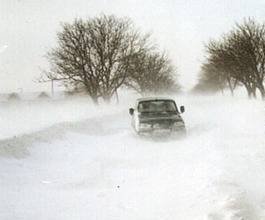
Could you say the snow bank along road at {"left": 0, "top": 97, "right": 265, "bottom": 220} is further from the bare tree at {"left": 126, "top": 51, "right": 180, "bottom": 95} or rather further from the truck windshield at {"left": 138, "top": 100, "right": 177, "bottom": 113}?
the bare tree at {"left": 126, "top": 51, "right": 180, "bottom": 95}

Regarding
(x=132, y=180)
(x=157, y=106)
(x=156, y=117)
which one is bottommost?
(x=132, y=180)

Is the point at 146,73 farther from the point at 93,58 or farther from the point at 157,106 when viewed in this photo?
the point at 157,106

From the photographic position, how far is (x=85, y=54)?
45.7m

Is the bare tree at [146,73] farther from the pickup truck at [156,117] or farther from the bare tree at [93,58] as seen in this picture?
the pickup truck at [156,117]

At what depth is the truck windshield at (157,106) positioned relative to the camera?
17984mm

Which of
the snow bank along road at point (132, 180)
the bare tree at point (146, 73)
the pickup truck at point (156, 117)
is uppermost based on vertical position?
the bare tree at point (146, 73)

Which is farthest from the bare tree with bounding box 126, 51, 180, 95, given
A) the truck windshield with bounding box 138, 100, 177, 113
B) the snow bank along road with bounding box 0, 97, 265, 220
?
the snow bank along road with bounding box 0, 97, 265, 220

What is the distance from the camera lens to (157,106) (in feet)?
59.9

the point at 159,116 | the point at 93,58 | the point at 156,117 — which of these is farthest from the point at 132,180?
the point at 93,58

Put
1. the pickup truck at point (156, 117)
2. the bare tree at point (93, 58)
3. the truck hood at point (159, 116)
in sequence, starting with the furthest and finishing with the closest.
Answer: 1. the bare tree at point (93, 58)
2. the truck hood at point (159, 116)
3. the pickup truck at point (156, 117)

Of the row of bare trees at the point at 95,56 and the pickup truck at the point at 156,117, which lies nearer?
the pickup truck at the point at 156,117

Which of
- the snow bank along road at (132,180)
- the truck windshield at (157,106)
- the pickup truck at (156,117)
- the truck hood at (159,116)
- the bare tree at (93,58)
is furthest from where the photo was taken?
the bare tree at (93,58)

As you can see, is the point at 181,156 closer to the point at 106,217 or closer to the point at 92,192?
the point at 92,192

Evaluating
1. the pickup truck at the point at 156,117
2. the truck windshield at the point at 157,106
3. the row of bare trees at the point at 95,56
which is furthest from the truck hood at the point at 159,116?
the row of bare trees at the point at 95,56
